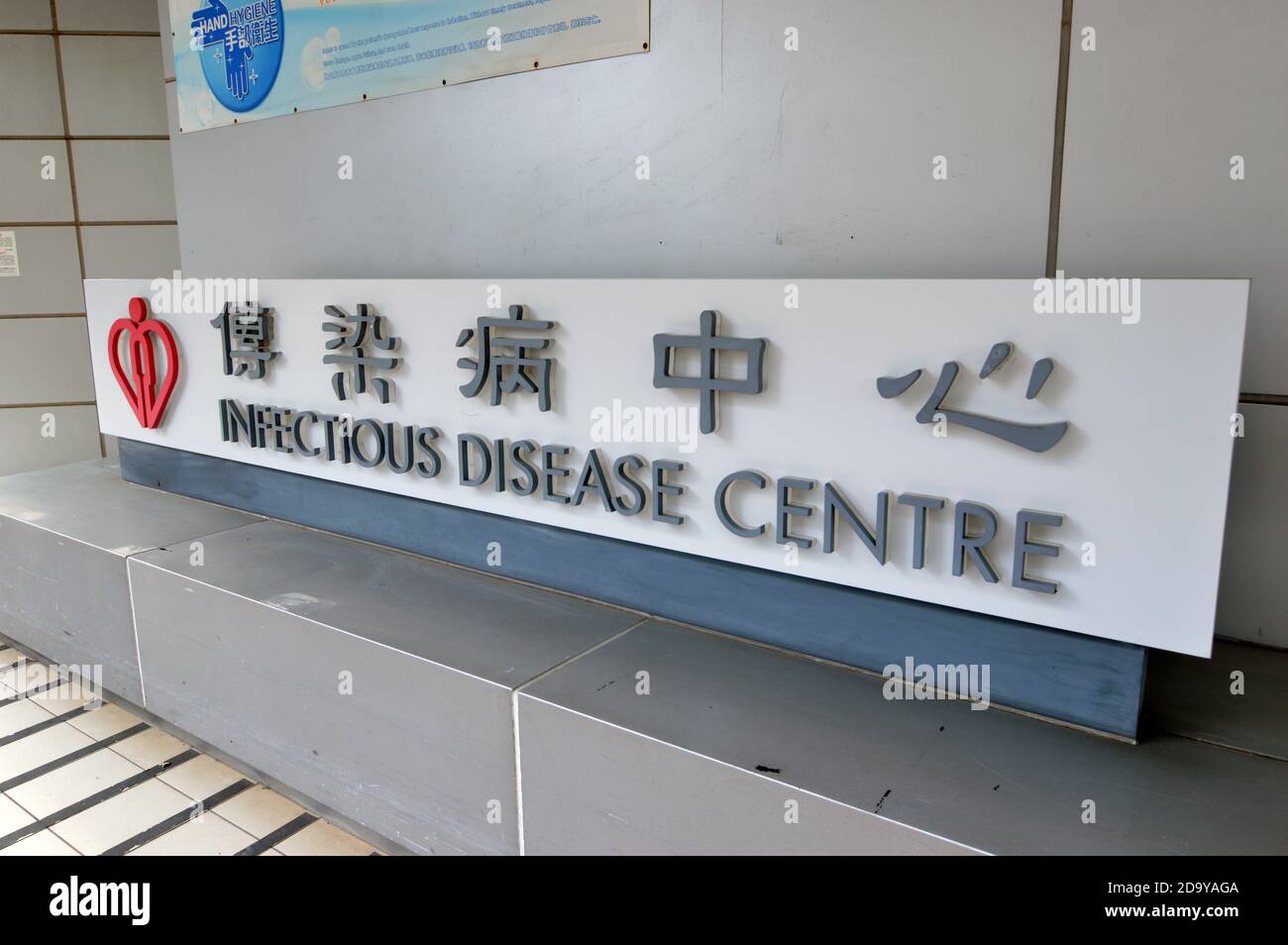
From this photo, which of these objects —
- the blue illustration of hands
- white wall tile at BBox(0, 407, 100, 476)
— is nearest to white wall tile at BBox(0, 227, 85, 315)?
white wall tile at BBox(0, 407, 100, 476)

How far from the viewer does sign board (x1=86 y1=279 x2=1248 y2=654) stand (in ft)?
4.96

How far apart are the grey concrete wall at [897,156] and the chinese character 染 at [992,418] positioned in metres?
0.41

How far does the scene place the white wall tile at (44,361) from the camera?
513 cm

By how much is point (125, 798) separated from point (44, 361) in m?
3.65

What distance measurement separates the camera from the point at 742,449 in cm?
197

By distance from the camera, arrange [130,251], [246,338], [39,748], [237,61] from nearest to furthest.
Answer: [39,748]
[246,338]
[237,61]
[130,251]

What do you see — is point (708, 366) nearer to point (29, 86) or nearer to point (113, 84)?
point (113, 84)

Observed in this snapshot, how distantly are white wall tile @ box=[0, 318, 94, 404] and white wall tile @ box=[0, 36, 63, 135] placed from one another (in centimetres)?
106

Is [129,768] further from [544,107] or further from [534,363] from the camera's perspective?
[544,107]

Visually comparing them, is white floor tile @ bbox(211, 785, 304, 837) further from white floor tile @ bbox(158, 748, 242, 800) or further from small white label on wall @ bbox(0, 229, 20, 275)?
small white label on wall @ bbox(0, 229, 20, 275)

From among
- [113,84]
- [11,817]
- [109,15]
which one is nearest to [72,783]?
[11,817]

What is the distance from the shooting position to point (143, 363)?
3330mm

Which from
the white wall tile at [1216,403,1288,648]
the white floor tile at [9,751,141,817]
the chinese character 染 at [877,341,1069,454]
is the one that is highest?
the chinese character 染 at [877,341,1069,454]

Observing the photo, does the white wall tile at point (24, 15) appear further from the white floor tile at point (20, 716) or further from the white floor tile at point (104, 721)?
the white floor tile at point (104, 721)
